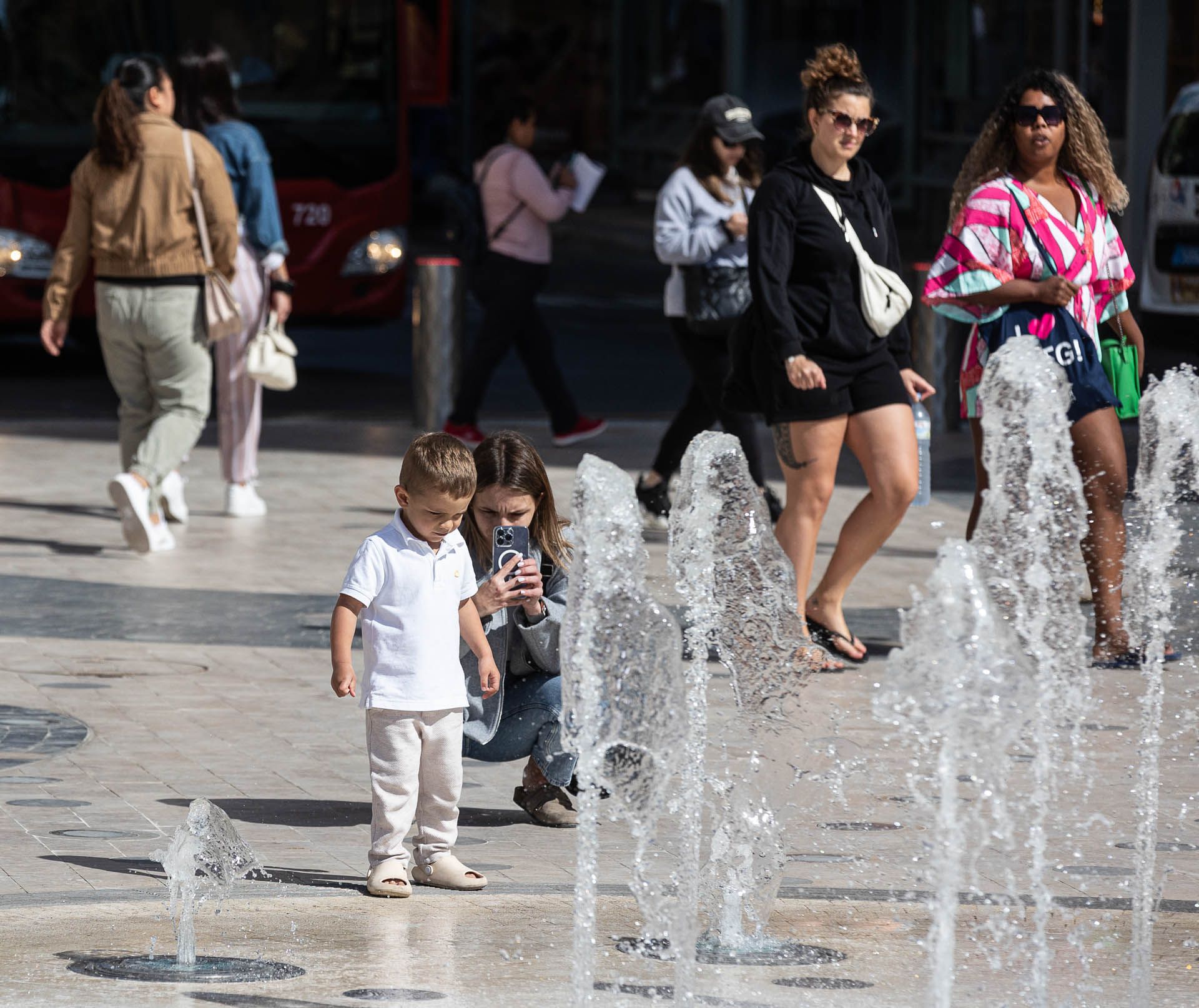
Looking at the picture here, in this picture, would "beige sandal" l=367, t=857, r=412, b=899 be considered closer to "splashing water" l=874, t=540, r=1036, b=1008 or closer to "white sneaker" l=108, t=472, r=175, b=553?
"splashing water" l=874, t=540, r=1036, b=1008

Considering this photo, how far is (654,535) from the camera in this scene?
10242 millimetres

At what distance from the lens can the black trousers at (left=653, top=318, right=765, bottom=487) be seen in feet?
31.9

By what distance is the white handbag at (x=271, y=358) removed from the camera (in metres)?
10.1

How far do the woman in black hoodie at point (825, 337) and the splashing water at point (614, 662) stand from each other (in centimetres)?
246

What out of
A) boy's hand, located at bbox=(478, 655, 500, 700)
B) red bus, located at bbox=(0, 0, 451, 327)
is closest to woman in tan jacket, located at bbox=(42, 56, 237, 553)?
boy's hand, located at bbox=(478, 655, 500, 700)

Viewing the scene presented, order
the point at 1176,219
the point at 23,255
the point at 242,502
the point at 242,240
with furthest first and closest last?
the point at 1176,219, the point at 23,255, the point at 242,502, the point at 242,240

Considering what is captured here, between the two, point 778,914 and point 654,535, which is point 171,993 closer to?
point 778,914

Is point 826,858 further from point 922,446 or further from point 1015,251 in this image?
point 922,446

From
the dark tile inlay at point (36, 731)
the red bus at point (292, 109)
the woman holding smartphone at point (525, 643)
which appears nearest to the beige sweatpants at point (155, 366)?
the dark tile inlay at point (36, 731)

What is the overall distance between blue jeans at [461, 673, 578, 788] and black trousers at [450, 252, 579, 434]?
6.93m

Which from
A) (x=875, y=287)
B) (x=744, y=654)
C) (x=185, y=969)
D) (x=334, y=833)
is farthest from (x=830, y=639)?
(x=185, y=969)

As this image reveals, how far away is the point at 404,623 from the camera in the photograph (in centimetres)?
509

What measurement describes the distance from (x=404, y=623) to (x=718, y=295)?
470cm

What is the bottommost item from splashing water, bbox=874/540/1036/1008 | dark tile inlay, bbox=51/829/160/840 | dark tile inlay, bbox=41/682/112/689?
dark tile inlay, bbox=41/682/112/689
